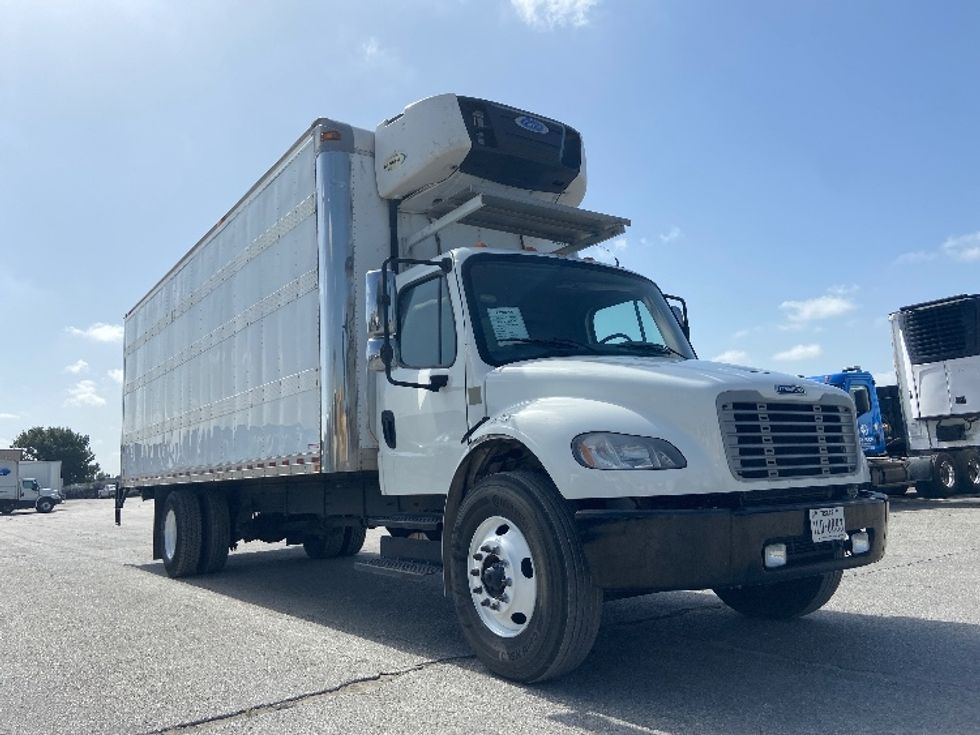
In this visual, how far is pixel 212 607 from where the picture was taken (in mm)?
7176

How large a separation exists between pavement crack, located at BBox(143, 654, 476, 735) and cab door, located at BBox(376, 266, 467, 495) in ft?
3.73

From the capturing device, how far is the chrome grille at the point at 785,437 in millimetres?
4227

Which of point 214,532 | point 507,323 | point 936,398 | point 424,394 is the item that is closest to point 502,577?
point 424,394

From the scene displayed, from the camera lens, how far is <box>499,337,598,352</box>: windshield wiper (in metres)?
5.25

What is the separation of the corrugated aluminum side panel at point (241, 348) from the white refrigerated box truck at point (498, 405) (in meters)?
0.04

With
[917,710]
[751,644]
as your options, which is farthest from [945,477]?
[917,710]

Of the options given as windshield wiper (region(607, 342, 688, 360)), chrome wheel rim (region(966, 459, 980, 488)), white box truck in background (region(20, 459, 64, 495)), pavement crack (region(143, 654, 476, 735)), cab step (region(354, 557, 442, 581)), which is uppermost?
white box truck in background (region(20, 459, 64, 495))

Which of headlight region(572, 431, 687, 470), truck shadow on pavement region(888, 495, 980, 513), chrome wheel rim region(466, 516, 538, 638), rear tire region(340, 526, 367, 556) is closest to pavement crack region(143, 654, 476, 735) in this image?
chrome wheel rim region(466, 516, 538, 638)

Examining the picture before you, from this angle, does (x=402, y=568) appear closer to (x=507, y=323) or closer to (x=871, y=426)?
(x=507, y=323)

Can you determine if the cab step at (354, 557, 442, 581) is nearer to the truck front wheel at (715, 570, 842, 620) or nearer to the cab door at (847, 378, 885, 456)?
the truck front wheel at (715, 570, 842, 620)

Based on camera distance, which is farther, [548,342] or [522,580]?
[548,342]

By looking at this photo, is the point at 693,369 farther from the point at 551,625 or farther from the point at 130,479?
the point at 130,479

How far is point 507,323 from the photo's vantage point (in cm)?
534

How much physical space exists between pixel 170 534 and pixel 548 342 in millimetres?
6635
